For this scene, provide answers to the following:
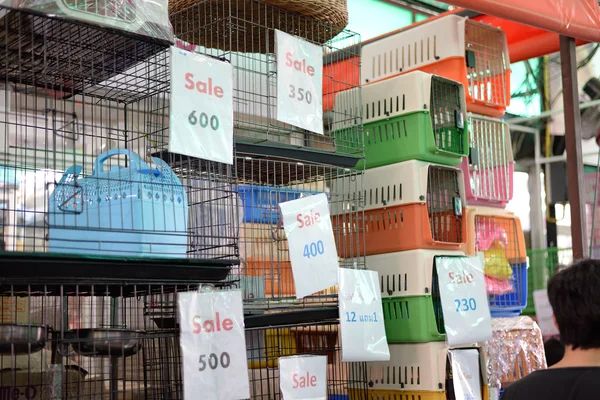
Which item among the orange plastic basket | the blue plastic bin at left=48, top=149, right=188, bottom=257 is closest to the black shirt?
the blue plastic bin at left=48, top=149, right=188, bottom=257

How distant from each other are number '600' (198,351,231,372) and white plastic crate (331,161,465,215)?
1.06 m

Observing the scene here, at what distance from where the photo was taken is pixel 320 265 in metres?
2.67

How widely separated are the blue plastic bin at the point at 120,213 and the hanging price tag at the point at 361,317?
71cm

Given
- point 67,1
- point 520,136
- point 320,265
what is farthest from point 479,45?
point 520,136

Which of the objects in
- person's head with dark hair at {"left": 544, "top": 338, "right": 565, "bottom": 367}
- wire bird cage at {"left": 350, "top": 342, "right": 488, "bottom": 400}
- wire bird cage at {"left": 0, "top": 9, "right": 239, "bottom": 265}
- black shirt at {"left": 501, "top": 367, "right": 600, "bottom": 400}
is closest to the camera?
black shirt at {"left": 501, "top": 367, "right": 600, "bottom": 400}

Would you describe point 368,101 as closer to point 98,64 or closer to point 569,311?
point 98,64

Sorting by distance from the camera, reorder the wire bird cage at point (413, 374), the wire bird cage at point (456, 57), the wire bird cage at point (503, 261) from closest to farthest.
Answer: the wire bird cage at point (413, 374) < the wire bird cage at point (456, 57) < the wire bird cage at point (503, 261)

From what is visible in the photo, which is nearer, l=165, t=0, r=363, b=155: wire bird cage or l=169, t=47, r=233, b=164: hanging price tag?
l=169, t=47, r=233, b=164: hanging price tag

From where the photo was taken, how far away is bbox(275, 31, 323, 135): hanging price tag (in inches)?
104

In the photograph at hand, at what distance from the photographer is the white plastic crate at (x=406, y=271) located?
3.06 meters

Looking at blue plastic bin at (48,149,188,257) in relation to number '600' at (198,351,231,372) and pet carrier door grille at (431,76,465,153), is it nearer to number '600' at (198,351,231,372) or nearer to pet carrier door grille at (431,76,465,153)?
number '600' at (198,351,231,372)

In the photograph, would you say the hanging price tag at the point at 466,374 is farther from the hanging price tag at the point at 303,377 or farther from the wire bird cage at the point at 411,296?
the hanging price tag at the point at 303,377

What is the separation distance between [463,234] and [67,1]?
1887mm

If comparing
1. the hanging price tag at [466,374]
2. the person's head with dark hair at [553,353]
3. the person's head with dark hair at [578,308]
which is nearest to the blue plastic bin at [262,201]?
the hanging price tag at [466,374]
